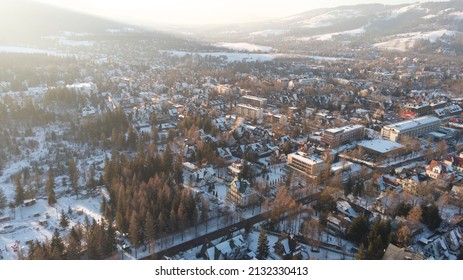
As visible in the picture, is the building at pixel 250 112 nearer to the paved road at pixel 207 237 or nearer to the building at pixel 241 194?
the building at pixel 241 194

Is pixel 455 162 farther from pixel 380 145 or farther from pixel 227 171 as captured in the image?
pixel 227 171

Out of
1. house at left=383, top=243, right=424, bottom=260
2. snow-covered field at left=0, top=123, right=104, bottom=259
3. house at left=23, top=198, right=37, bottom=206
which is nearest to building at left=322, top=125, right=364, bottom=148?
house at left=383, top=243, right=424, bottom=260

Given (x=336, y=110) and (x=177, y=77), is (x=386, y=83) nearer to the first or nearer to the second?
(x=336, y=110)

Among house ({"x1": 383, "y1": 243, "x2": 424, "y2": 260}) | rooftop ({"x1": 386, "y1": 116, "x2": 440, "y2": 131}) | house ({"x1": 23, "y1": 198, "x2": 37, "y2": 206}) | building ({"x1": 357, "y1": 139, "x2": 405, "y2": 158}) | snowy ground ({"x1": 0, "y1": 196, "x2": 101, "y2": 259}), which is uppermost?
house ({"x1": 383, "y1": 243, "x2": 424, "y2": 260})

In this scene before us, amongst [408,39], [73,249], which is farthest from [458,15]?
[73,249]

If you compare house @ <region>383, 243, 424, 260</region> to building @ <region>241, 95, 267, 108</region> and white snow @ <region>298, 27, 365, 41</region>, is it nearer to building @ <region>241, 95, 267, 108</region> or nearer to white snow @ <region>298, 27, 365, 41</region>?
building @ <region>241, 95, 267, 108</region>

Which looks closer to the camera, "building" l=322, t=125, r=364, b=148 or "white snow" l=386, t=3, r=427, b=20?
"building" l=322, t=125, r=364, b=148

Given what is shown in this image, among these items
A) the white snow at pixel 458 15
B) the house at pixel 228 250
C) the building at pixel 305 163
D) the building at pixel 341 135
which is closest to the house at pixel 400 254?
the house at pixel 228 250
